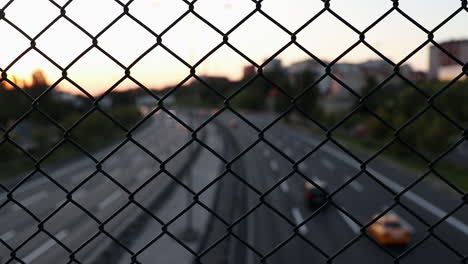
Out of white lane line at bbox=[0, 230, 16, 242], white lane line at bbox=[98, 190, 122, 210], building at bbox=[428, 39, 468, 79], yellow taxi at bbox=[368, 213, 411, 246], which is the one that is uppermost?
white lane line at bbox=[0, 230, 16, 242]

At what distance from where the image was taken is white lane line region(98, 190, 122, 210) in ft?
71.9

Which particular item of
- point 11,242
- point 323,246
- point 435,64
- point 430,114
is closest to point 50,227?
point 11,242

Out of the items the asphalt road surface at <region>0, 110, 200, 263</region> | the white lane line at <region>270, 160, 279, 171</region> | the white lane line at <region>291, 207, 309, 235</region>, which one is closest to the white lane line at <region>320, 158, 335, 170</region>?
the white lane line at <region>270, 160, 279, 171</region>

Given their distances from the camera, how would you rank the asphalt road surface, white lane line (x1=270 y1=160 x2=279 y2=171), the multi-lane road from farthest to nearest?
white lane line (x1=270 y1=160 x2=279 y2=171) < the asphalt road surface < the multi-lane road

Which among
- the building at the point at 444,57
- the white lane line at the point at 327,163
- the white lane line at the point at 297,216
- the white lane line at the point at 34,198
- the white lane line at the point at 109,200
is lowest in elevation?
the white lane line at the point at 327,163

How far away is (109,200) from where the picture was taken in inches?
898

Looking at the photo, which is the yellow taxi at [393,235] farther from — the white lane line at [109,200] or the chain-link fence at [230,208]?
the white lane line at [109,200]

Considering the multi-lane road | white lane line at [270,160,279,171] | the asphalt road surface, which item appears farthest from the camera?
white lane line at [270,160,279,171]

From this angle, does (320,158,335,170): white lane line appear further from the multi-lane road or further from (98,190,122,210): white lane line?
(98,190,122,210): white lane line

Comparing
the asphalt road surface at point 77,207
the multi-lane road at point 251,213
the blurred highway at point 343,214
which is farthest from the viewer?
the asphalt road surface at point 77,207

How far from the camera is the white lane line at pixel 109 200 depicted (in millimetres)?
21906

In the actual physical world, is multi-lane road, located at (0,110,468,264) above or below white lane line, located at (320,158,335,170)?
above

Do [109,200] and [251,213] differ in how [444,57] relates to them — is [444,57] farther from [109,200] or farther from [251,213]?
[109,200]

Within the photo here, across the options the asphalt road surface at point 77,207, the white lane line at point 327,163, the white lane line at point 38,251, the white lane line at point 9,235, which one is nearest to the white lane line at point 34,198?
the asphalt road surface at point 77,207
